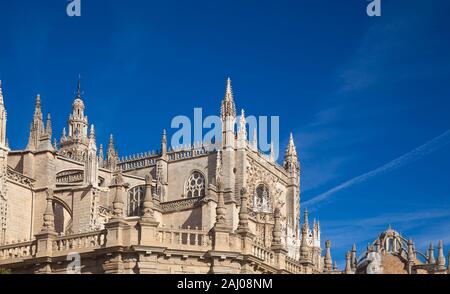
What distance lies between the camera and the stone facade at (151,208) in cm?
2562

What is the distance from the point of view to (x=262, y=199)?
6700 centimetres

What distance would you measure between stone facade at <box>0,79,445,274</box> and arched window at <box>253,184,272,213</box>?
0.12m

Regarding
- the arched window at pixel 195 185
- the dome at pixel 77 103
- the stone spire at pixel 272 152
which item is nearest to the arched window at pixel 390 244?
the arched window at pixel 195 185

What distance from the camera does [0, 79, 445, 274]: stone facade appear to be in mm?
25625

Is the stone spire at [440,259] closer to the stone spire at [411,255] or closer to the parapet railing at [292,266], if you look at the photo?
the stone spire at [411,255]

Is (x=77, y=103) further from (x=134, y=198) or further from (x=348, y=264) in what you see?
(x=348, y=264)

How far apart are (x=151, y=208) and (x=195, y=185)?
1412 inches

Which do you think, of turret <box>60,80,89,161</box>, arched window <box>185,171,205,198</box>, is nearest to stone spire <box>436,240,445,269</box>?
arched window <box>185,171,205,198</box>

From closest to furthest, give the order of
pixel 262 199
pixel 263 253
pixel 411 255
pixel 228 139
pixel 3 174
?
pixel 263 253 → pixel 3 174 → pixel 411 255 → pixel 228 139 → pixel 262 199

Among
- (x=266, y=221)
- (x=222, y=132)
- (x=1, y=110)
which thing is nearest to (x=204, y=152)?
(x=222, y=132)

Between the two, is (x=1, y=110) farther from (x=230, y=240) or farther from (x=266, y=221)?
(x=266, y=221)

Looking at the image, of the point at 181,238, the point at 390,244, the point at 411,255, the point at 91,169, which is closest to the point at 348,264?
the point at 411,255

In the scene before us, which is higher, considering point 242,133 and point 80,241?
point 242,133
